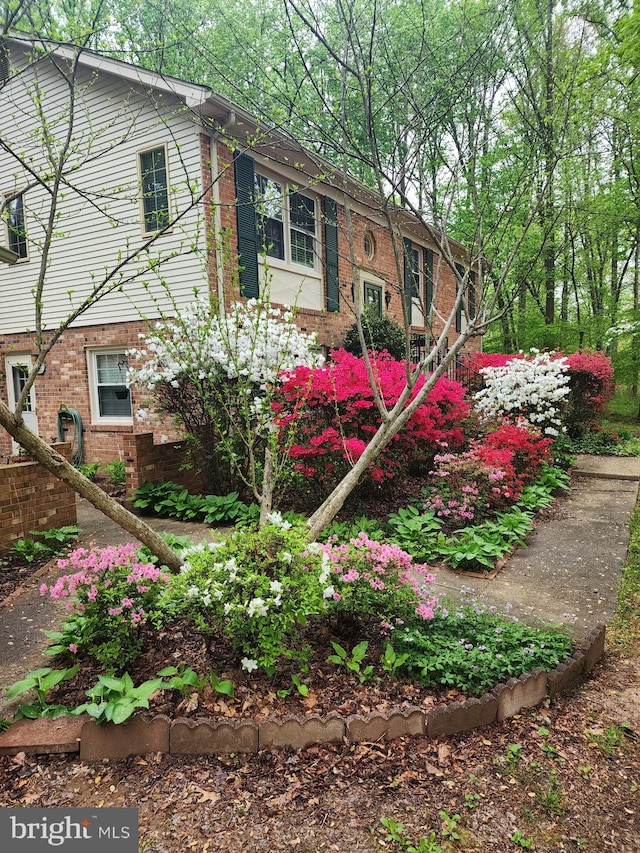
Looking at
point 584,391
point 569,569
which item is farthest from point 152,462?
point 584,391

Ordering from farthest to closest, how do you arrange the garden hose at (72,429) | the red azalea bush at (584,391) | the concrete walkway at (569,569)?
the red azalea bush at (584,391)
the garden hose at (72,429)
the concrete walkway at (569,569)

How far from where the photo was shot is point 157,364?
6.54 meters

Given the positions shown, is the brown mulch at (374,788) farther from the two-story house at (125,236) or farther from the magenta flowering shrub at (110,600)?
the two-story house at (125,236)

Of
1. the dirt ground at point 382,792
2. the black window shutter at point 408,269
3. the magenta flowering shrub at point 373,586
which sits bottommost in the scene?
the dirt ground at point 382,792

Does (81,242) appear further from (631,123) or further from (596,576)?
(631,123)

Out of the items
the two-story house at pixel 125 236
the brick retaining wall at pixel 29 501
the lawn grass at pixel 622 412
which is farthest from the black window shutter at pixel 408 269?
the lawn grass at pixel 622 412

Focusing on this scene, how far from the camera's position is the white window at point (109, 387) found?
8.98 meters

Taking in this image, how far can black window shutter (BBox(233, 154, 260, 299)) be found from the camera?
7.90 meters

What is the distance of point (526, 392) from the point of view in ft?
27.8

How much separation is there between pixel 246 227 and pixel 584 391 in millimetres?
7308

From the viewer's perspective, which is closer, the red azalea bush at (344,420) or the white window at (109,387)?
the red azalea bush at (344,420)

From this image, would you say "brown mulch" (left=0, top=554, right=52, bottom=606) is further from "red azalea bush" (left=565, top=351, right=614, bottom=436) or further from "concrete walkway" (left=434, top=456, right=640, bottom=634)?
"red azalea bush" (left=565, top=351, right=614, bottom=436)

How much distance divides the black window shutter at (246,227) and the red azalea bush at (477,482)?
162 inches

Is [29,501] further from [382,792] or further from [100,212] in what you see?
[100,212]
